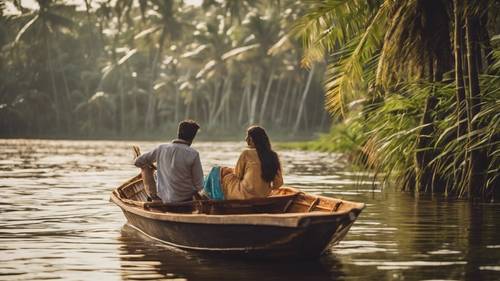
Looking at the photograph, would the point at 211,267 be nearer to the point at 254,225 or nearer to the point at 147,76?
the point at 254,225

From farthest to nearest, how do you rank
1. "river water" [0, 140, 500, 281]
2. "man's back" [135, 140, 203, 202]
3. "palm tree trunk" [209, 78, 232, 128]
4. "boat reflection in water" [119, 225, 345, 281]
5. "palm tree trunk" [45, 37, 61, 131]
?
"palm tree trunk" [209, 78, 232, 128] → "palm tree trunk" [45, 37, 61, 131] → "man's back" [135, 140, 203, 202] → "river water" [0, 140, 500, 281] → "boat reflection in water" [119, 225, 345, 281]

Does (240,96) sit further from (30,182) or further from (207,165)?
(30,182)

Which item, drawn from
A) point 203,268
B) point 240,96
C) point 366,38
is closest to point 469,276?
point 203,268

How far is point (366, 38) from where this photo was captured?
752 inches

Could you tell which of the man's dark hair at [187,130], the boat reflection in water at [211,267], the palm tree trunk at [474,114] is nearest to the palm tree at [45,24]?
the palm tree trunk at [474,114]

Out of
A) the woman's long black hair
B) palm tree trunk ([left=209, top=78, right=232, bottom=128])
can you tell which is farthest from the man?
palm tree trunk ([left=209, top=78, right=232, bottom=128])

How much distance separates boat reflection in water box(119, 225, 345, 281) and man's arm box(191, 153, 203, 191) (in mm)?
841

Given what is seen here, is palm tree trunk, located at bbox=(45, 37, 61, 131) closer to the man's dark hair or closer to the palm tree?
the palm tree

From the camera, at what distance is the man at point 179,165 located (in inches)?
493

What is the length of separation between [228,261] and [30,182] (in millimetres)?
15116

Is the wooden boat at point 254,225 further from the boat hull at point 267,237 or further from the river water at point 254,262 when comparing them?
the river water at point 254,262

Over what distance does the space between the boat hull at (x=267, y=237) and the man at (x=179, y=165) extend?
98 centimetres

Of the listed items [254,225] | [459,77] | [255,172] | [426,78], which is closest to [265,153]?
[255,172]

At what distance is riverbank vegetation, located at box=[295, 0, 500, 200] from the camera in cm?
1728
